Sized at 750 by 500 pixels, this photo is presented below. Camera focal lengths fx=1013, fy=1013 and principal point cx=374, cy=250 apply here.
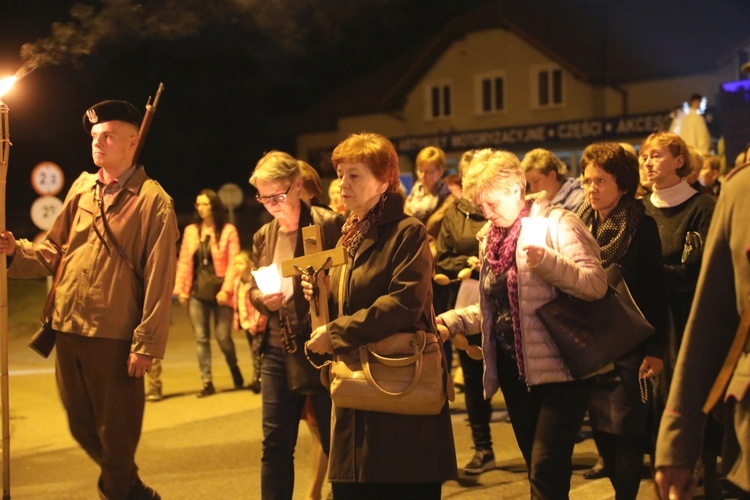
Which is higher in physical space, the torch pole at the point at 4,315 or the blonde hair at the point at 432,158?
the blonde hair at the point at 432,158

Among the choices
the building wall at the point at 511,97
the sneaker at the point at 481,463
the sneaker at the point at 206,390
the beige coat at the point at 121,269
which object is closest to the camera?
the beige coat at the point at 121,269

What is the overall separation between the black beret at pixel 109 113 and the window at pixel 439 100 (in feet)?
126

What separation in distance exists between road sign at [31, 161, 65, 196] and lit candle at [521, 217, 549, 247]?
13421mm

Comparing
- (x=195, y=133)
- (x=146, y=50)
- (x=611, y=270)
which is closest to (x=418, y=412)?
(x=611, y=270)

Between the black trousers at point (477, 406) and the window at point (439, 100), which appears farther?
the window at point (439, 100)

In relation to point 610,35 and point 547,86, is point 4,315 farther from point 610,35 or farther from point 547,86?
A: point 610,35

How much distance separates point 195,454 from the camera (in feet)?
25.9

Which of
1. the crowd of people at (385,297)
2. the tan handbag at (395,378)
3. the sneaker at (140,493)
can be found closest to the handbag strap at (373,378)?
the tan handbag at (395,378)

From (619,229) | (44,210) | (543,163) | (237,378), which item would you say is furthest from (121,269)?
(44,210)

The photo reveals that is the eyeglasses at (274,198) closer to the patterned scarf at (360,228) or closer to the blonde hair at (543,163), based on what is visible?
the patterned scarf at (360,228)

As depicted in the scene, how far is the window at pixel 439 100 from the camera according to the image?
143 ft

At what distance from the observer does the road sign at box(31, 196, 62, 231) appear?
15.5 meters

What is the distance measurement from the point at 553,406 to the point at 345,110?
4230 centimetres

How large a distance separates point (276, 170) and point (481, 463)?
2858 mm
